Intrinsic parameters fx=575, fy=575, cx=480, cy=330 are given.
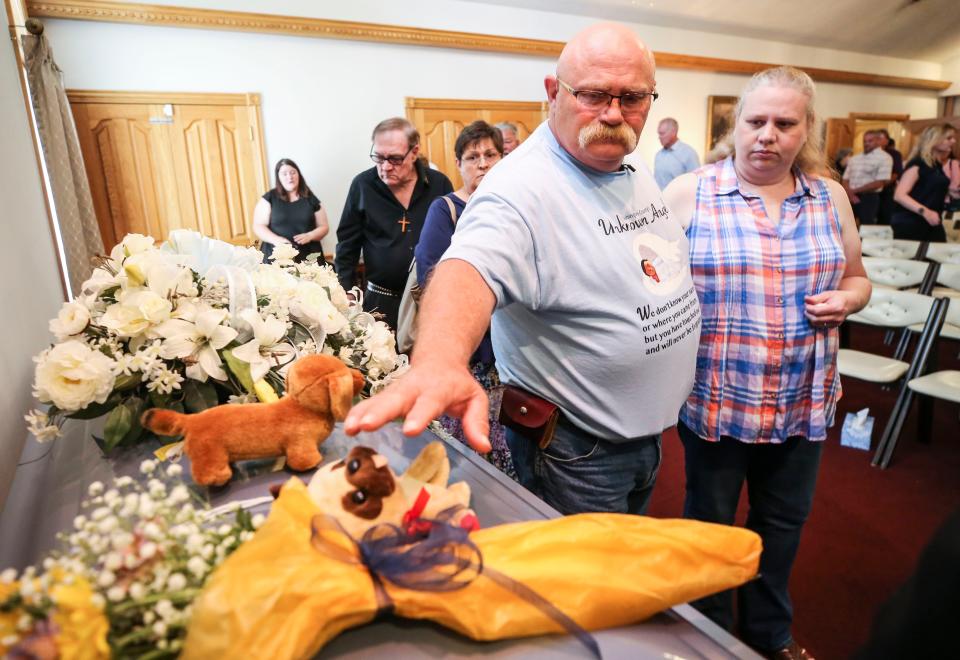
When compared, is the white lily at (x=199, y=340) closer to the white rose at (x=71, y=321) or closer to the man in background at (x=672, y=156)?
the white rose at (x=71, y=321)

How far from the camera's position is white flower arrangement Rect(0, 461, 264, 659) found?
1.77 feet

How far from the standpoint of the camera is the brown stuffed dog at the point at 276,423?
96cm

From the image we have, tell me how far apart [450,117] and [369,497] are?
669cm

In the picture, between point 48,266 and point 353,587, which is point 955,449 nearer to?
point 353,587

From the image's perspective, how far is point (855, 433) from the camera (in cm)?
339

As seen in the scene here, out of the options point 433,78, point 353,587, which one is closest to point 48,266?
point 353,587

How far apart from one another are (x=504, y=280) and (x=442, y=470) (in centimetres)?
38

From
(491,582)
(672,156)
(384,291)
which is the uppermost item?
(672,156)

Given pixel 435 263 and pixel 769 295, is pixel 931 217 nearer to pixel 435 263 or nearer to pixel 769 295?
pixel 769 295

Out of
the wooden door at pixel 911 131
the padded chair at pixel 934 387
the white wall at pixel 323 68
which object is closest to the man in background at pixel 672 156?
the white wall at pixel 323 68

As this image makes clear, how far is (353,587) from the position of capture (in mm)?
618

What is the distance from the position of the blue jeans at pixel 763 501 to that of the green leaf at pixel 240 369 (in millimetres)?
1287

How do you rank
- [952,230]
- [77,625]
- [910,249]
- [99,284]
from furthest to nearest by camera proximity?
[952,230] → [910,249] → [99,284] → [77,625]

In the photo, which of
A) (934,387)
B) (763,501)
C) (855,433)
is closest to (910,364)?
(934,387)
